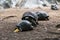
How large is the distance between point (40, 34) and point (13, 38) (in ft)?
2.38

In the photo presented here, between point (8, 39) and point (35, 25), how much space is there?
1.70 m

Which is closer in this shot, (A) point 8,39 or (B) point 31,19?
(A) point 8,39

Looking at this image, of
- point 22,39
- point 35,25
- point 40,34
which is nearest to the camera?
point 22,39

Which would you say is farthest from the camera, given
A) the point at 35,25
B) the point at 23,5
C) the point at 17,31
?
the point at 23,5

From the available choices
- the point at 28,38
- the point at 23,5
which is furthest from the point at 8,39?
the point at 23,5

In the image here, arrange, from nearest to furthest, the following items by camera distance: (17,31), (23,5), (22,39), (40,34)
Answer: (22,39), (40,34), (17,31), (23,5)

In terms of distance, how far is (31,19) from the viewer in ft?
18.3

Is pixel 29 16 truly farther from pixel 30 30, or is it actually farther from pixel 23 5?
pixel 23 5

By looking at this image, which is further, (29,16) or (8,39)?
Answer: (29,16)

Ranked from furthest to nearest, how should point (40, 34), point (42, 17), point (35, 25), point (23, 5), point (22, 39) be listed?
point (23, 5)
point (42, 17)
point (35, 25)
point (40, 34)
point (22, 39)

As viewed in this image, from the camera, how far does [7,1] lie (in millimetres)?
13578

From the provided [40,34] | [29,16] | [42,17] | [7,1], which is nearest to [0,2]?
[7,1]

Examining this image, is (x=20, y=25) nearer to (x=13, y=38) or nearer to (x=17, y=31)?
(x=17, y=31)

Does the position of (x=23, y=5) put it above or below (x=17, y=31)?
below
